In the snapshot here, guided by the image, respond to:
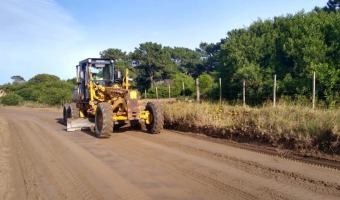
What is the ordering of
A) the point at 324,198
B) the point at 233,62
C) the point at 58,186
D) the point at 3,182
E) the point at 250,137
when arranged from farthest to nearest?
the point at 233,62 < the point at 250,137 < the point at 3,182 < the point at 58,186 < the point at 324,198

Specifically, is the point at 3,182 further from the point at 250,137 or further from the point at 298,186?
the point at 250,137

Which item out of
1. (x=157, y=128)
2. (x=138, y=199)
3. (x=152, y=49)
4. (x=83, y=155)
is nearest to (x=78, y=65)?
(x=157, y=128)

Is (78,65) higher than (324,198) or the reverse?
higher

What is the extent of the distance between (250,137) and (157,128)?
4.07 m

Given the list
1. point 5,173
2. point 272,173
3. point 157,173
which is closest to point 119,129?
point 5,173

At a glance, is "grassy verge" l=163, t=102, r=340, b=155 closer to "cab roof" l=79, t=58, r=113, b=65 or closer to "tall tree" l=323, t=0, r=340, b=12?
"cab roof" l=79, t=58, r=113, b=65

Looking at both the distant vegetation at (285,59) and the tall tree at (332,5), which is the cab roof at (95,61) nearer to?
the distant vegetation at (285,59)

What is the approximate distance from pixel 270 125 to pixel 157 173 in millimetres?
4252

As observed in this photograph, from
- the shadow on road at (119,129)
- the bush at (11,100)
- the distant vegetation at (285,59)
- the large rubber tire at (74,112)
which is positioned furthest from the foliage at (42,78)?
the shadow on road at (119,129)

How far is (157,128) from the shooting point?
1359 centimetres

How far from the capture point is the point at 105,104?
13.4 metres

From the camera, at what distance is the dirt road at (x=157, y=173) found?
614 centimetres

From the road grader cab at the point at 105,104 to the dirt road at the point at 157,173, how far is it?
7.47ft

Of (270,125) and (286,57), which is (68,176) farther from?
(286,57)
